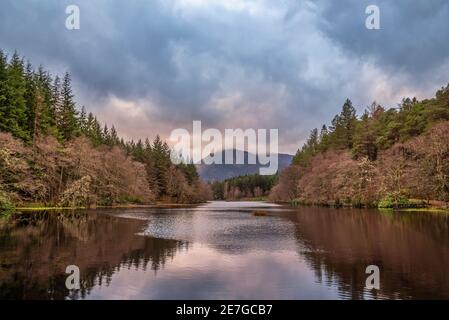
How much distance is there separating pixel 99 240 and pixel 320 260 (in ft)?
52.8

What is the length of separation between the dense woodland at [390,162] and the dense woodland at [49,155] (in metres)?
48.5

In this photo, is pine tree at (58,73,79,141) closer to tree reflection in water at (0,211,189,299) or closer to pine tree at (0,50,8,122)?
pine tree at (0,50,8,122)

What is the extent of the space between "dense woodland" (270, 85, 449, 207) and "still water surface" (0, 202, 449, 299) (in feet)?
97.8

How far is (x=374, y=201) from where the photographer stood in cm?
7362

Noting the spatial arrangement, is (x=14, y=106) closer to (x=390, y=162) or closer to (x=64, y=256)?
(x=64, y=256)

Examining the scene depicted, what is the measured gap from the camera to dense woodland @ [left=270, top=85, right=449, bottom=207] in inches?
2254

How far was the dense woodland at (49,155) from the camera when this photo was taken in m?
51.5

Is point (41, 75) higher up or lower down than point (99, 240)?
higher up

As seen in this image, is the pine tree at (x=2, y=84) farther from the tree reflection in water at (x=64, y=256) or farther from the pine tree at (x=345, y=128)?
the pine tree at (x=345, y=128)

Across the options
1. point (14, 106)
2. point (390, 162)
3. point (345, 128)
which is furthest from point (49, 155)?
point (345, 128)

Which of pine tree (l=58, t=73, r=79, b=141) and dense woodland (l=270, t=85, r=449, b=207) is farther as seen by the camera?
pine tree (l=58, t=73, r=79, b=141)

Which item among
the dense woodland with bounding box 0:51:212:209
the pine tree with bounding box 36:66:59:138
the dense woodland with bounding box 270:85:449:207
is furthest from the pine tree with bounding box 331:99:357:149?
the pine tree with bounding box 36:66:59:138
